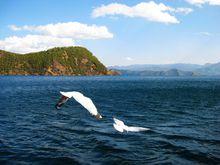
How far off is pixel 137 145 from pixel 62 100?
18216mm

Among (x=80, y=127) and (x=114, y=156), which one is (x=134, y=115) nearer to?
(x=80, y=127)

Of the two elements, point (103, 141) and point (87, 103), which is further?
point (103, 141)

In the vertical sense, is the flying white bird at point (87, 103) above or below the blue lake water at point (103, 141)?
above

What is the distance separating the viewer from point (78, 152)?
26.7 meters

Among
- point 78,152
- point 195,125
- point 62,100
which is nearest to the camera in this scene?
point 62,100

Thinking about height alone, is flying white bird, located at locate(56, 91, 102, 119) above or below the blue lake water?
above

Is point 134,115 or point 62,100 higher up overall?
point 62,100

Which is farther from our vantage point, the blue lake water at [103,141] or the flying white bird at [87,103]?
the blue lake water at [103,141]

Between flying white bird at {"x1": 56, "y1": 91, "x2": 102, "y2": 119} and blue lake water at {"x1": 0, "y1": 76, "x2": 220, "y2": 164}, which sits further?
blue lake water at {"x1": 0, "y1": 76, "x2": 220, "y2": 164}

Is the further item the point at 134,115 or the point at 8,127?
the point at 134,115

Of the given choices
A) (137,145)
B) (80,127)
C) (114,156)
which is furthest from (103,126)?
(114,156)

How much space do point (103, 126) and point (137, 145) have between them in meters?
9.77

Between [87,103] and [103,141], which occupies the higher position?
[87,103]

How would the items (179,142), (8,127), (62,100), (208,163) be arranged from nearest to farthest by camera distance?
1. (62,100)
2. (208,163)
3. (179,142)
4. (8,127)
